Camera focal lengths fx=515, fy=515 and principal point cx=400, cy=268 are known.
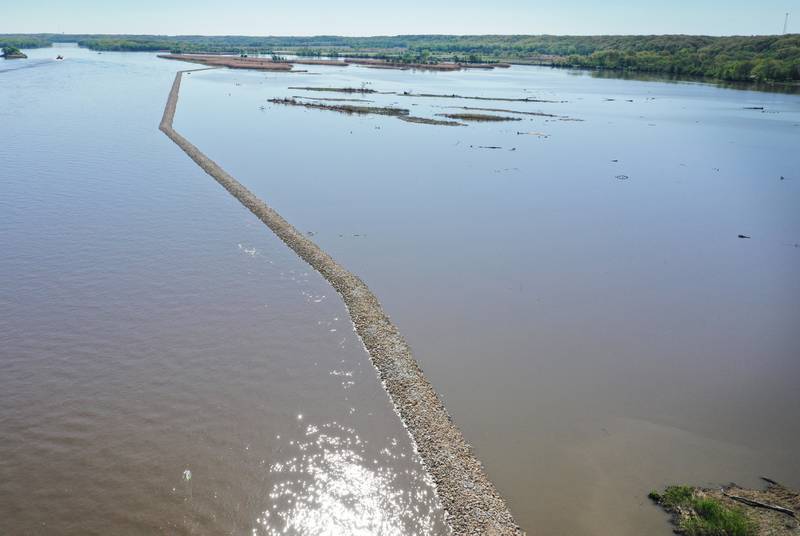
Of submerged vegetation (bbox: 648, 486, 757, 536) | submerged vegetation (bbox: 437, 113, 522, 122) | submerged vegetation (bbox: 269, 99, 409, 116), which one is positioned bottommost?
submerged vegetation (bbox: 648, 486, 757, 536)

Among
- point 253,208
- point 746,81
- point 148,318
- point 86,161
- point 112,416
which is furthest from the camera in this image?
point 746,81

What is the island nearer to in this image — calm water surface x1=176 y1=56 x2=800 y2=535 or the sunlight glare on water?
calm water surface x1=176 y1=56 x2=800 y2=535

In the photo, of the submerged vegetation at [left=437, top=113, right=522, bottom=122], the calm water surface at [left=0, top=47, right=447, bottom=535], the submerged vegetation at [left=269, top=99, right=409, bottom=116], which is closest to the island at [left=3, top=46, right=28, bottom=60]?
the submerged vegetation at [left=269, top=99, right=409, bottom=116]

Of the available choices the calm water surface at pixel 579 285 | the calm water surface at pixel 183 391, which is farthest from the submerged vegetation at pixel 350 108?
the calm water surface at pixel 183 391

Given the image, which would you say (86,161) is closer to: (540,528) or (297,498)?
(297,498)

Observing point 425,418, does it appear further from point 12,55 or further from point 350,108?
point 12,55

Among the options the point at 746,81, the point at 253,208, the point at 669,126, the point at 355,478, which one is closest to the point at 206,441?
the point at 355,478
